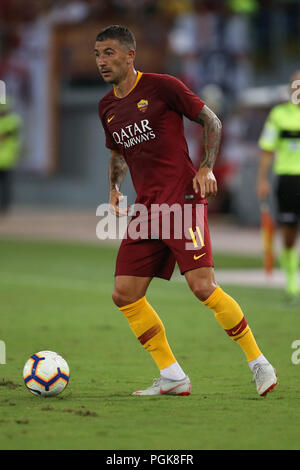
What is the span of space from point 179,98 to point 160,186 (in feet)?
1.87

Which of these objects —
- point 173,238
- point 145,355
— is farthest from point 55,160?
point 173,238

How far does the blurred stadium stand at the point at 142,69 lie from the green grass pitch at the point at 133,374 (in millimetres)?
11393

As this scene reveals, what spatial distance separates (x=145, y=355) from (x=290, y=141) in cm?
422

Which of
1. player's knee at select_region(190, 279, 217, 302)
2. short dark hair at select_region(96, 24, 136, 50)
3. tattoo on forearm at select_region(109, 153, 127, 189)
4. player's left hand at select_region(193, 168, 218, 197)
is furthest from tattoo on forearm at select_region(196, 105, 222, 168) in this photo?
tattoo on forearm at select_region(109, 153, 127, 189)

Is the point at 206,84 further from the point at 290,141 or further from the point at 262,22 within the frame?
the point at 290,141

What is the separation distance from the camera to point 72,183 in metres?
33.8

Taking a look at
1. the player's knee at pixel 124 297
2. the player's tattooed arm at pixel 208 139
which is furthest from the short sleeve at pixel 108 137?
the player's knee at pixel 124 297

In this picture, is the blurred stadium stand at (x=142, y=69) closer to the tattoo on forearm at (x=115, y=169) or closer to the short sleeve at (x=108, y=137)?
the tattoo on forearm at (x=115, y=169)

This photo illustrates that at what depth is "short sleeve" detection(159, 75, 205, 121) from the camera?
7230 mm

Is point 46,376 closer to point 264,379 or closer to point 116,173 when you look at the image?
point 264,379

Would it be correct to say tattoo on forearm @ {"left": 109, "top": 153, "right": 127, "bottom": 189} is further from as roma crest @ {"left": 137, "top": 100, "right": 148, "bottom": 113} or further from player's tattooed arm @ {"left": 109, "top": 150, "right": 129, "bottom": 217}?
as roma crest @ {"left": 137, "top": 100, "right": 148, "bottom": 113}

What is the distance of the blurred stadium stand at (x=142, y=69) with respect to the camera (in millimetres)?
26344
